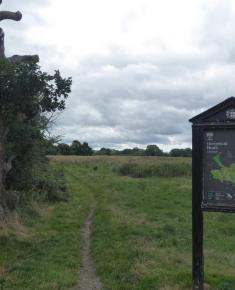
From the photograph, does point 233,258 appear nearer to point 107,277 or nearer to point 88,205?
point 107,277

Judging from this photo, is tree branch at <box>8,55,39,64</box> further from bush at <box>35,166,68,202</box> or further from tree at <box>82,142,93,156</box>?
tree at <box>82,142,93,156</box>

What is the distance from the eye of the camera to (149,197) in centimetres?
2777

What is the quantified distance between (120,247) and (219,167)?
5284mm

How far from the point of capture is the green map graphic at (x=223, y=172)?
8734mm

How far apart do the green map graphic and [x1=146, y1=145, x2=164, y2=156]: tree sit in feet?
316

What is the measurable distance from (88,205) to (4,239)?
35.9 feet

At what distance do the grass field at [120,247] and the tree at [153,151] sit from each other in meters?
81.2

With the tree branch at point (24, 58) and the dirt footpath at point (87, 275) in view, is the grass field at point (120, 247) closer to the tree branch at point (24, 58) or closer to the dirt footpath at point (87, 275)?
the dirt footpath at point (87, 275)

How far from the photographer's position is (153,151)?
107 m

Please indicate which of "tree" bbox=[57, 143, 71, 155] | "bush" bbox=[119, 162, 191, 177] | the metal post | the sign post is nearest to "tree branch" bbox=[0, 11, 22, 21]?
the sign post

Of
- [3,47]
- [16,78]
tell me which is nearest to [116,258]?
[16,78]

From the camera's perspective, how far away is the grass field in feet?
32.5

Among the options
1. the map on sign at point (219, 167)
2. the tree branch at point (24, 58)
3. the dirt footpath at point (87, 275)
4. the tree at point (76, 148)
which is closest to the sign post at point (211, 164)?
the map on sign at point (219, 167)

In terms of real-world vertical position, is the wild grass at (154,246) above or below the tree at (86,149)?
below
